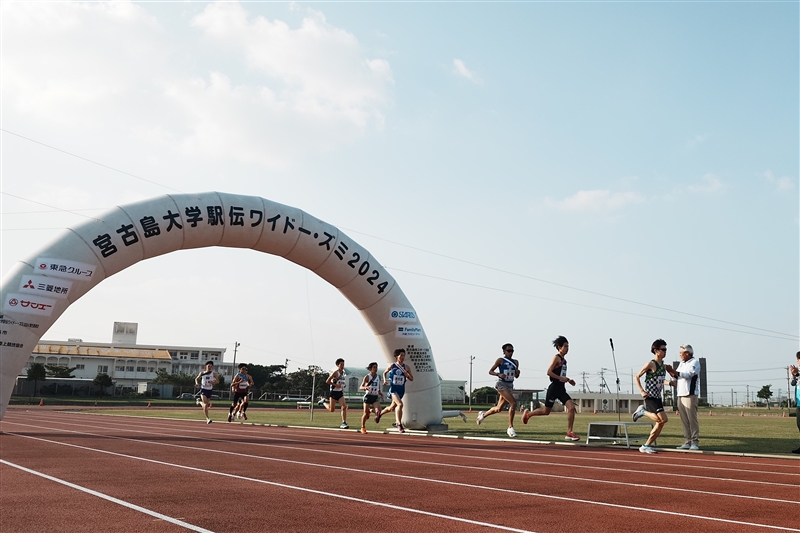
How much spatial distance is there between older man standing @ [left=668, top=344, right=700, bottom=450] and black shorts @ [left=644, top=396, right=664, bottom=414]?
284mm

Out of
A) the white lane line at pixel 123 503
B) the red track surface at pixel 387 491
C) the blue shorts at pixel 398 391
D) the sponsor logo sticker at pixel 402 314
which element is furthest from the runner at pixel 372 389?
the white lane line at pixel 123 503

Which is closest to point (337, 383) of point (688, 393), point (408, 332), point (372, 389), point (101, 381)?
point (372, 389)

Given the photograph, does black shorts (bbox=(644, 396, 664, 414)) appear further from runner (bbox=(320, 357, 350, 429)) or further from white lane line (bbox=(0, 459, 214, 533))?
runner (bbox=(320, 357, 350, 429))

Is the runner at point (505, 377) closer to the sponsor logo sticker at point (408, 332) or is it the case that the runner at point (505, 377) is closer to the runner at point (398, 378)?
the runner at point (398, 378)

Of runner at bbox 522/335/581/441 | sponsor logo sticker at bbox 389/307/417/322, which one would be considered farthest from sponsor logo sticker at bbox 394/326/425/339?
runner at bbox 522/335/581/441

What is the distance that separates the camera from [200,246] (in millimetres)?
15195

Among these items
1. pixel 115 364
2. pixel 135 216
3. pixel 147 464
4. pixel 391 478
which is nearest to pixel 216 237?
pixel 135 216

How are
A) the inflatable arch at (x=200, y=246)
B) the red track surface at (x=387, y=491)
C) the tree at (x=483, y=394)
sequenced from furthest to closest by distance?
1. the tree at (x=483, y=394)
2. the inflatable arch at (x=200, y=246)
3. the red track surface at (x=387, y=491)

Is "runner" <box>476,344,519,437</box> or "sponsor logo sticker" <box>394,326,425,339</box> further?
"sponsor logo sticker" <box>394,326,425,339</box>

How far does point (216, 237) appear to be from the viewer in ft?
49.8

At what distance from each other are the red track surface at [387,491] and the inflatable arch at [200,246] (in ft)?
11.5

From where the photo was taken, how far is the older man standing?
10438 millimetres

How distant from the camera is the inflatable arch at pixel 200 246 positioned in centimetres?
1284

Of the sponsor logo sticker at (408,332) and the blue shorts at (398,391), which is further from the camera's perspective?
the sponsor logo sticker at (408,332)
